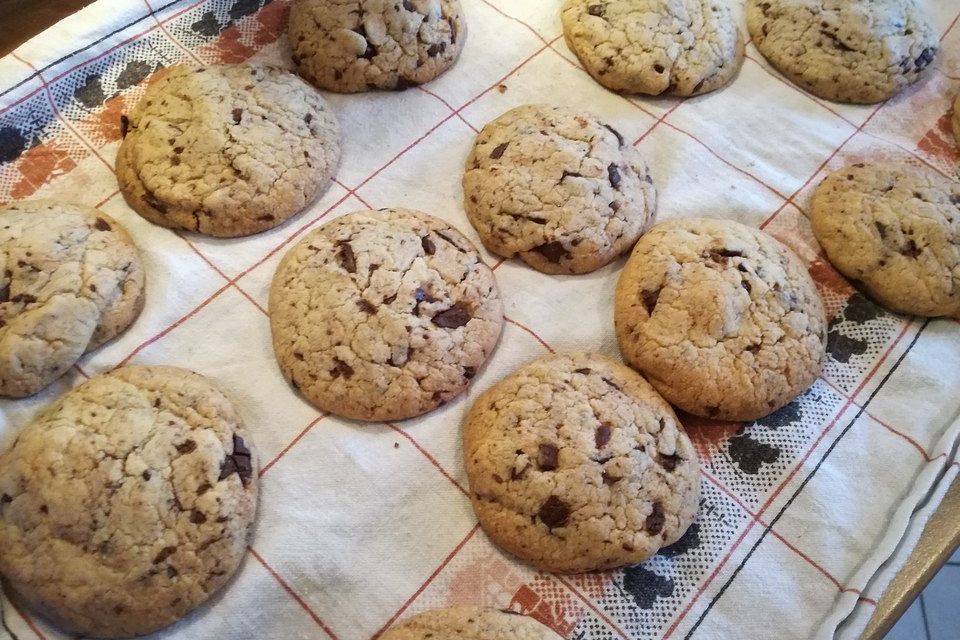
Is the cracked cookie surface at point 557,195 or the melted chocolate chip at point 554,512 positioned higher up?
the cracked cookie surface at point 557,195

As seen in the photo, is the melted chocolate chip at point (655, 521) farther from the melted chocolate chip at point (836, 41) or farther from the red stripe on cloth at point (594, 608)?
the melted chocolate chip at point (836, 41)

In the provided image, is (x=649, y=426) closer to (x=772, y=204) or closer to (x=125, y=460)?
(x=772, y=204)

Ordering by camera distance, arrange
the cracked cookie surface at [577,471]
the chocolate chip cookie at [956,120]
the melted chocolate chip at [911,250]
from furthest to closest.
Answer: the chocolate chip cookie at [956,120]
the melted chocolate chip at [911,250]
the cracked cookie surface at [577,471]

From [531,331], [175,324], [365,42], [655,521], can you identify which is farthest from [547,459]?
[365,42]

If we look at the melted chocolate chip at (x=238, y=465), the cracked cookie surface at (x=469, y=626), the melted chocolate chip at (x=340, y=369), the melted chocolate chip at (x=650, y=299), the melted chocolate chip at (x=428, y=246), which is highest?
the melted chocolate chip at (x=428, y=246)

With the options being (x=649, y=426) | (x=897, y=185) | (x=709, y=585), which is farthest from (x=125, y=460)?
(x=897, y=185)

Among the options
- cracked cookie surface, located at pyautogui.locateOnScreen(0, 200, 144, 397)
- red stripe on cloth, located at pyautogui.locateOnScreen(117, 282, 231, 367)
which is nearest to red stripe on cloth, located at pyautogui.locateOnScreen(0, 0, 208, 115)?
cracked cookie surface, located at pyautogui.locateOnScreen(0, 200, 144, 397)

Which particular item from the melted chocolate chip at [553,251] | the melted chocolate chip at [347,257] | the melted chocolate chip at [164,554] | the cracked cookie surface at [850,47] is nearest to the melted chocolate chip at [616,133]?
the melted chocolate chip at [553,251]

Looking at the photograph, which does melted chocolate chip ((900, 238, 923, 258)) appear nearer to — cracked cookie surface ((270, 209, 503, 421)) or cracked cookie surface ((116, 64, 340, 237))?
cracked cookie surface ((270, 209, 503, 421))
